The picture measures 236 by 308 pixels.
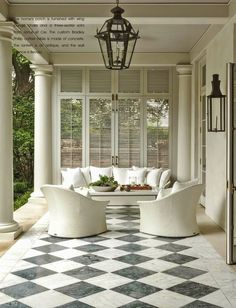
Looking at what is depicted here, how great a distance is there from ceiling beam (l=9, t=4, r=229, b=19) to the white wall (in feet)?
1.15

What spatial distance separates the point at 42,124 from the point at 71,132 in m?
0.84

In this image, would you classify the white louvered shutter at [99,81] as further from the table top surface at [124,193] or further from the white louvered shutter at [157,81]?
the table top surface at [124,193]

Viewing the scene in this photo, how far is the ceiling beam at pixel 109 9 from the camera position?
19.7 ft

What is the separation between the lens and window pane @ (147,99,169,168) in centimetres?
1020

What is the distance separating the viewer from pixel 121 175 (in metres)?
9.65

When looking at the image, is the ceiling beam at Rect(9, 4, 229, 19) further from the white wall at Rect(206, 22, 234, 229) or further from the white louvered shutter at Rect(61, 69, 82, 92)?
the white louvered shutter at Rect(61, 69, 82, 92)

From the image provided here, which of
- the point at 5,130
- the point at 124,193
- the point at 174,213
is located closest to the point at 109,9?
the point at 5,130

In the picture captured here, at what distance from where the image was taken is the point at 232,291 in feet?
13.2

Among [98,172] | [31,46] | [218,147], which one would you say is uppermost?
[31,46]

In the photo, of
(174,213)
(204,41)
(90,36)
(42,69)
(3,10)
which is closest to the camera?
(3,10)

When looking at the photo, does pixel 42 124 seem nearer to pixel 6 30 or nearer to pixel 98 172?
pixel 98 172

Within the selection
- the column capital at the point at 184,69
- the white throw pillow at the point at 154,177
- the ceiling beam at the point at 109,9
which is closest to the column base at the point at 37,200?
the white throw pillow at the point at 154,177

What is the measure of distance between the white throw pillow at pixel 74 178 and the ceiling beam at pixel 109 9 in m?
4.12

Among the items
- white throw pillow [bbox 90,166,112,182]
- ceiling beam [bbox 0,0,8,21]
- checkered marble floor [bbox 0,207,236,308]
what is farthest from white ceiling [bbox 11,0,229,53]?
checkered marble floor [bbox 0,207,236,308]
